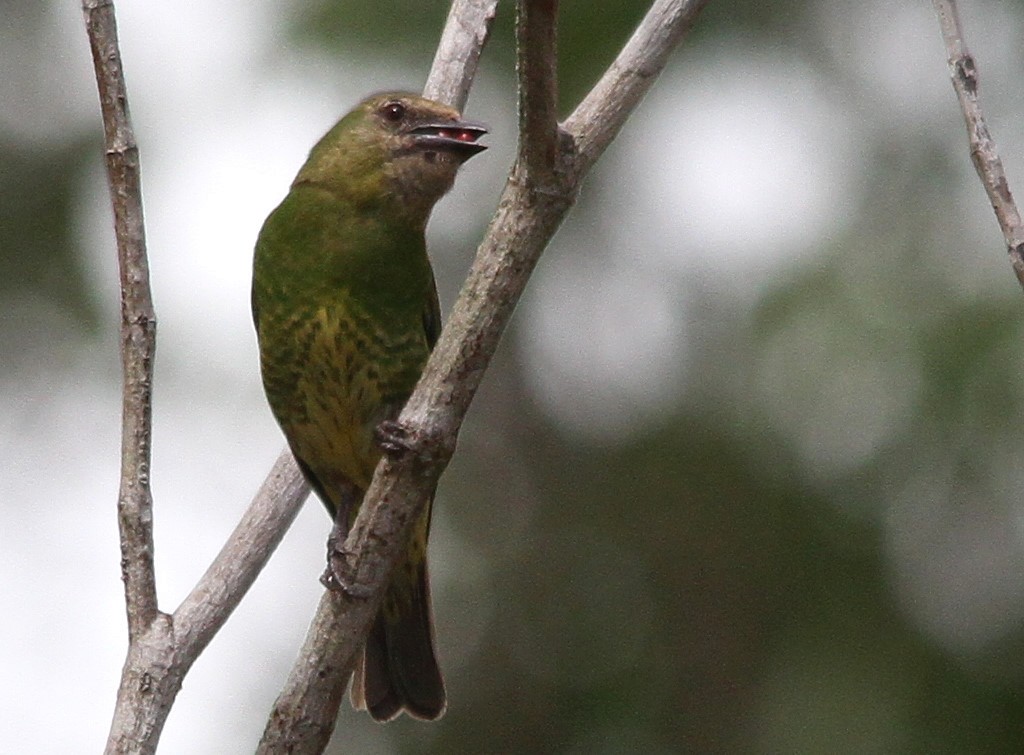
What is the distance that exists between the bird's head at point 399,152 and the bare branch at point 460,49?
0.09m

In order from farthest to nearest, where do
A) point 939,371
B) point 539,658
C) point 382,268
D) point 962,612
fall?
point 539,658
point 962,612
point 939,371
point 382,268

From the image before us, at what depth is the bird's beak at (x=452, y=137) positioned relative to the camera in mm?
3500

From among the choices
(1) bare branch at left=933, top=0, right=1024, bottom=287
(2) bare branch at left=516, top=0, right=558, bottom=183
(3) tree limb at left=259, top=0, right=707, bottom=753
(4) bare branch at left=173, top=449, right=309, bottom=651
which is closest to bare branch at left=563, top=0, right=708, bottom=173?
(3) tree limb at left=259, top=0, right=707, bottom=753

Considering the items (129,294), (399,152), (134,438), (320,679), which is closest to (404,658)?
(320,679)

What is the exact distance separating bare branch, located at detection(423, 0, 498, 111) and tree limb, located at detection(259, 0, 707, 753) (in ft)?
3.13

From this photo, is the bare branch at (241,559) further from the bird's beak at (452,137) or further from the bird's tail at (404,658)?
the bird's beak at (452,137)

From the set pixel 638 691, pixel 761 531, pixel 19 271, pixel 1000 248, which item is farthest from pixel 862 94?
pixel 19 271

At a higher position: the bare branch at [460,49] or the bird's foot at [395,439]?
the bare branch at [460,49]

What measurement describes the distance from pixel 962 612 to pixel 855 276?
1214 mm

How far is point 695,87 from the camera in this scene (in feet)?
21.7

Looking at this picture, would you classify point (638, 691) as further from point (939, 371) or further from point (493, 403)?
point (939, 371)

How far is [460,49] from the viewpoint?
147 inches

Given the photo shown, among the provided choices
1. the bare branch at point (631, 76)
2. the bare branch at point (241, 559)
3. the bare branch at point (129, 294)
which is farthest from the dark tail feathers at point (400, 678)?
the bare branch at point (631, 76)

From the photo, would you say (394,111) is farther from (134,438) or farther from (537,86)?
(537,86)
